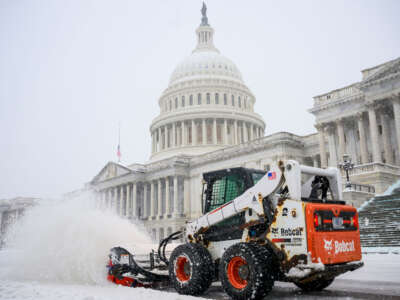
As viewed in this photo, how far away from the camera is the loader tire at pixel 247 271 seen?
7164mm

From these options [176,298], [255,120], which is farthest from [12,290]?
[255,120]

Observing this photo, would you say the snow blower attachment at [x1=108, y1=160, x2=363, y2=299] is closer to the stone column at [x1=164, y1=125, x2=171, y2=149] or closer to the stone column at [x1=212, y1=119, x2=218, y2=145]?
the stone column at [x1=212, y1=119, x2=218, y2=145]

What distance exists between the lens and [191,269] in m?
8.52

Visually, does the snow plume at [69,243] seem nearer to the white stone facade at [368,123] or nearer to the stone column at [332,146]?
the white stone facade at [368,123]

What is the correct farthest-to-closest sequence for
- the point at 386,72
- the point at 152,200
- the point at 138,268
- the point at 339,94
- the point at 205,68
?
the point at 205,68 < the point at 152,200 < the point at 339,94 < the point at 386,72 < the point at 138,268

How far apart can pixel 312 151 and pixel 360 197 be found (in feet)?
70.7

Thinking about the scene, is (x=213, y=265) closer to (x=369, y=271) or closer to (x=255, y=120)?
(x=369, y=271)

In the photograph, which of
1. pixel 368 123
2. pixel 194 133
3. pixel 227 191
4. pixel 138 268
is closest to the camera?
pixel 227 191

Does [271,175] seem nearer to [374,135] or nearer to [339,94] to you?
[374,135]

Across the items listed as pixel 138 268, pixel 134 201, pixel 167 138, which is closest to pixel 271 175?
pixel 138 268

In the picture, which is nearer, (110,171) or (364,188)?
(364,188)

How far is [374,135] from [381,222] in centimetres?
1473

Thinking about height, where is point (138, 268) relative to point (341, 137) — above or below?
below

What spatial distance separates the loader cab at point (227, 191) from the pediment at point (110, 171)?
5649 centimetres
